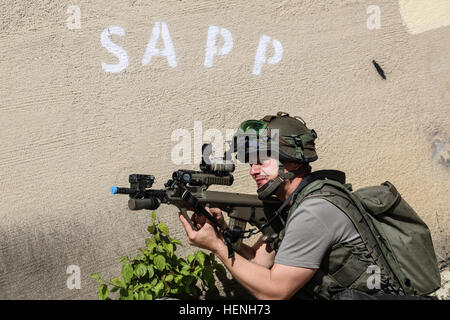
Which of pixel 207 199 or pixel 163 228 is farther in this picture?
pixel 163 228

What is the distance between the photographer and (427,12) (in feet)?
15.5

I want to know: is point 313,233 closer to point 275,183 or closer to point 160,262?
point 275,183

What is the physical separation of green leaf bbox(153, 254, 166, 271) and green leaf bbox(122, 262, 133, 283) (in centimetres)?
17

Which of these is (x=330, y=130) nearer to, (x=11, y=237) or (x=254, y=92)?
(x=254, y=92)

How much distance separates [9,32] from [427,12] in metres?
3.54

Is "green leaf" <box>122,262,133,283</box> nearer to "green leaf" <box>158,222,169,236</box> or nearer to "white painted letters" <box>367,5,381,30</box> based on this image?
"green leaf" <box>158,222,169,236</box>

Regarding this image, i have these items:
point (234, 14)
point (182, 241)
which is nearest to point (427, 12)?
point (234, 14)

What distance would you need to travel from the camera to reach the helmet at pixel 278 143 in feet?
10.2

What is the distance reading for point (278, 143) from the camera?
3.10 metres

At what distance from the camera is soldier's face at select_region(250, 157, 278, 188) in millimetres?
3131

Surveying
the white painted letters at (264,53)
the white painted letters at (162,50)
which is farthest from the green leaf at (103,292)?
the white painted letters at (264,53)

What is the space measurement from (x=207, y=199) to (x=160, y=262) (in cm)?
79

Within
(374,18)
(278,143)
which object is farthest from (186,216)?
(374,18)

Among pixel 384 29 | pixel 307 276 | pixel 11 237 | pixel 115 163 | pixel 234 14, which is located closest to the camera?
pixel 307 276
